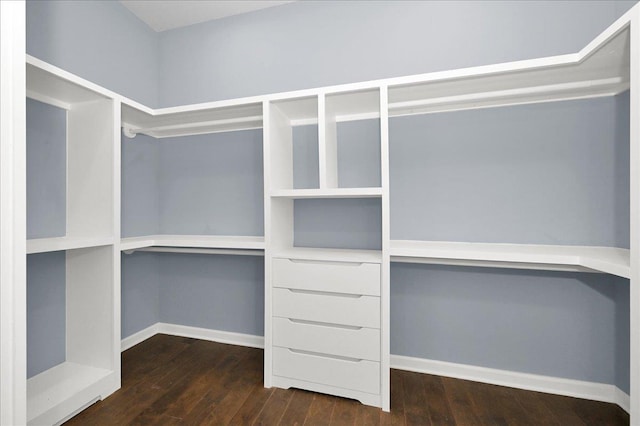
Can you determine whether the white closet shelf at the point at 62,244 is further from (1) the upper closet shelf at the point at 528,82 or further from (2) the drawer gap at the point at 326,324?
(1) the upper closet shelf at the point at 528,82

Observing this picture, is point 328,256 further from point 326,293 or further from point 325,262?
point 326,293

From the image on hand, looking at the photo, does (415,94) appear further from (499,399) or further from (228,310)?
(228,310)

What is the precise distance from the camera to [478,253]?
4.80 feet

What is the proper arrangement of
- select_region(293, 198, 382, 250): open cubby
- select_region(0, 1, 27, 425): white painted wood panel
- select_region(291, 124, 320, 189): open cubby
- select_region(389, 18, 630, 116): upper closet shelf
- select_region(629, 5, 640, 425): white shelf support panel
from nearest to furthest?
select_region(0, 1, 27, 425): white painted wood panel < select_region(629, 5, 640, 425): white shelf support panel < select_region(389, 18, 630, 116): upper closet shelf < select_region(293, 198, 382, 250): open cubby < select_region(291, 124, 320, 189): open cubby

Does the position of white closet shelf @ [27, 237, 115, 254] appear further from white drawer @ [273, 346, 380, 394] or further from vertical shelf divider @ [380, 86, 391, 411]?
vertical shelf divider @ [380, 86, 391, 411]

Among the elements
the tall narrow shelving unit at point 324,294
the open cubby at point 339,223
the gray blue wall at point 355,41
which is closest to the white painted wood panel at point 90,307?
the tall narrow shelving unit at point 324,294

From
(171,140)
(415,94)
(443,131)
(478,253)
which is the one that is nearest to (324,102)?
(415,94)

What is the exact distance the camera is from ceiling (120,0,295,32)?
2.17 metres

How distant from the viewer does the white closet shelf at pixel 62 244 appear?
49.9 inches

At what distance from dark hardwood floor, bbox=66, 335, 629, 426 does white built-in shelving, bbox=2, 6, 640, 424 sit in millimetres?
84

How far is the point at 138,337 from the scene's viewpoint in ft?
7.37

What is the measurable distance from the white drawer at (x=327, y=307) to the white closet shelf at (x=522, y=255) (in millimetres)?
314

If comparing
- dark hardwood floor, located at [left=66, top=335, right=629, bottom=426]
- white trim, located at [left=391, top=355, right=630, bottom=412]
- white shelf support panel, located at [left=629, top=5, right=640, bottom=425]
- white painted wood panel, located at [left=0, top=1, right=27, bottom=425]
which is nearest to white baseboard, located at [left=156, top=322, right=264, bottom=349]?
dark hardwood floor, located at [left=66, top=335, right=629, bottom=426]

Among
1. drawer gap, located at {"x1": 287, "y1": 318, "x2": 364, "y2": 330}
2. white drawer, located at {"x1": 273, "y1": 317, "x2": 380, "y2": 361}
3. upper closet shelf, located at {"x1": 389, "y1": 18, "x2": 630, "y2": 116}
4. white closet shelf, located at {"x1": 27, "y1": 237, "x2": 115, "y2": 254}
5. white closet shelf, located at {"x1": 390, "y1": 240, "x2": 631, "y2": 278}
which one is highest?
upper closet shelf, located at {"x1": 389, "y1": 18, "x2": 630, "y2": 116}
